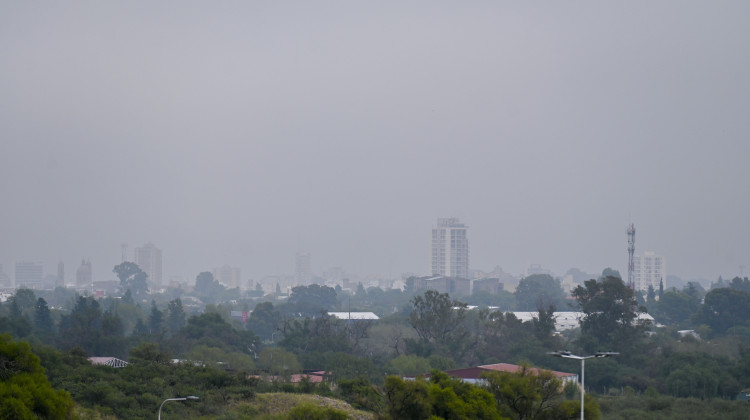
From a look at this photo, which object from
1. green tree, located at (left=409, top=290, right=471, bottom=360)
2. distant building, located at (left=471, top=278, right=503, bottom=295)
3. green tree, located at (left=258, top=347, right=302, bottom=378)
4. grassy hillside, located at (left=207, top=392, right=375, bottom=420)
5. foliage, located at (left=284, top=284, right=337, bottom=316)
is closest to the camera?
grassy hillside, located at (left=207, top=392, right=375, bottom=420)

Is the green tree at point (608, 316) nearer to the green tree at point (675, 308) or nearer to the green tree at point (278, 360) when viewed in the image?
the green tree at point (278, 360)

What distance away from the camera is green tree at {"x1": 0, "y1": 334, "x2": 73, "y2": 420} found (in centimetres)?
2270

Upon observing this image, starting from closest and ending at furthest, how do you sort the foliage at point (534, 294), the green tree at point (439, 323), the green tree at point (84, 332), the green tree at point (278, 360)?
the green tree at point (278, 360) < the green tree at point (84, 332) < the green tree at point (439, 323) < the foliage at point (534, 294)

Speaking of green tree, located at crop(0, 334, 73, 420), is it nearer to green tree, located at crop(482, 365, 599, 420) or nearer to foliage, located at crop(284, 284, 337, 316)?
green tree, located at crop(482, 365, 599, 420)

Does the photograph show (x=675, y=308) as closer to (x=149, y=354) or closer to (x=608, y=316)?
(x=608, y=316)

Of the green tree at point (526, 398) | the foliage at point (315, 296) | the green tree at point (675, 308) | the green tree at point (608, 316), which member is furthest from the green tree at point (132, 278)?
the green tree at point (526, 398)

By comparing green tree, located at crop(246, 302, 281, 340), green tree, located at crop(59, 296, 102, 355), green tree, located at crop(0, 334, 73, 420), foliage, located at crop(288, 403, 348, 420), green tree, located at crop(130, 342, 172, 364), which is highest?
green tree, located at crop(0, 334, 73, 420)

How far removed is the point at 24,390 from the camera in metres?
23.5

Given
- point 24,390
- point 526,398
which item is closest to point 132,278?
point 526,398

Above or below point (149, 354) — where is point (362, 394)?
below

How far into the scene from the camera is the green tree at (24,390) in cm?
2270

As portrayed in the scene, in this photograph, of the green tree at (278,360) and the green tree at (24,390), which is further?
the green tree at (278,360)

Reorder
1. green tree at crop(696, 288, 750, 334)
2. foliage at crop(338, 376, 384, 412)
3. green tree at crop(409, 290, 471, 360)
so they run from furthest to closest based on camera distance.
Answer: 1. green tree at crop(696, 288, 750, 334)
2. green tree at crop(409, 290, 471, 360)
3. foliage at crop(338, 376, 384, 412)

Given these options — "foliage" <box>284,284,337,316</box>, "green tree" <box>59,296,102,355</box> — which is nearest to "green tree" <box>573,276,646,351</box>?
"green tree" <box>59,296,102,355</box>
